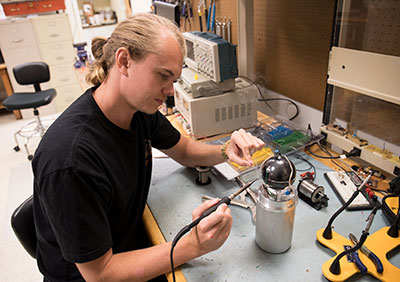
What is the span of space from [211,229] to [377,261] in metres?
0.43

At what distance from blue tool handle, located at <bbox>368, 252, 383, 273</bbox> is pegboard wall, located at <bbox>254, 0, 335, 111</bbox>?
900mm

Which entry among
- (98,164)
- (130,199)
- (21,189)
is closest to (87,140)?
(98,164)

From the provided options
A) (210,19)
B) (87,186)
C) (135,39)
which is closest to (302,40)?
(210,19)

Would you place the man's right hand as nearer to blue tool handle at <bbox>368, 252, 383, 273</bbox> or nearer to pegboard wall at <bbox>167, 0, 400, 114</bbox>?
blue tool handle at <bbox>368, 252, 383, 273</bbox>

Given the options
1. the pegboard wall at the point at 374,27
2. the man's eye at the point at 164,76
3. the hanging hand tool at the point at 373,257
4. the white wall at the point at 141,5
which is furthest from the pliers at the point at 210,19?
the hanging hand tool at the point at 373,257

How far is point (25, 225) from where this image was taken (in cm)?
106

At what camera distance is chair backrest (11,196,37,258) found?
1.05 metres

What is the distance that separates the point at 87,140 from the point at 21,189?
236cm

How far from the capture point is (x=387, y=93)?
3.37 ft

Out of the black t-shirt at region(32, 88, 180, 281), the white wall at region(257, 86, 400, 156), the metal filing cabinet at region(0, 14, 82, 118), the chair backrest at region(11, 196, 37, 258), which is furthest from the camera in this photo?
the metal filing cabinet at region(0, 14, 82, 118)

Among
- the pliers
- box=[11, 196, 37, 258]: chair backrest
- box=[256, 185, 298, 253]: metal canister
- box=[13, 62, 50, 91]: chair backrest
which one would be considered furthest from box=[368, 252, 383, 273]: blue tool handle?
box=[13, 62, 50, 91]: chair backrest

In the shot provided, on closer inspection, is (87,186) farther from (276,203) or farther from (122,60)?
(276,203)

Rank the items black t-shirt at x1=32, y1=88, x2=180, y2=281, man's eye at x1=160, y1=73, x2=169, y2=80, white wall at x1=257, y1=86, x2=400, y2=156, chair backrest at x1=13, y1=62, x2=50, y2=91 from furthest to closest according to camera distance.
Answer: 1. chair backrest at x1=13, y1=62, x2=50, y2=91
2. white wall at x1=257, y1=86, x2=400, y2=156
3. man's eye at x1=160, y1=73, x2=169, y2=80
4. black t-shirt at x1=32, y1=88, x2=180, y2=281

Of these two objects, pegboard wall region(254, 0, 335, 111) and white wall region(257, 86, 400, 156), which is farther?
pegboard wall region(254, 0, 335, 111)
